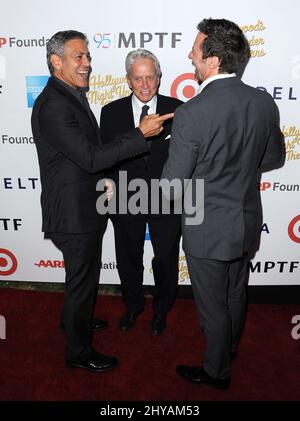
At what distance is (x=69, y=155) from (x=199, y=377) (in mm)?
1334

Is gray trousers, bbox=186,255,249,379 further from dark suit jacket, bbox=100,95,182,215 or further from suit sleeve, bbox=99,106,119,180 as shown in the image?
suit sleeve, bbox=99,106,119,180

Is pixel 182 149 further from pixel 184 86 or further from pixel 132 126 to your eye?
pixel 184 86

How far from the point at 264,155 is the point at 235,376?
3.99ft

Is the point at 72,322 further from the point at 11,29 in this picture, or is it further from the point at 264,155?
the point at 11,29

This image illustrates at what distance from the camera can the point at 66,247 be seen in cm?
198

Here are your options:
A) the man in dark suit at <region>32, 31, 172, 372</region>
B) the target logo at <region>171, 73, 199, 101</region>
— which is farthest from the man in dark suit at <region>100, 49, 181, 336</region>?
the man in dark suit at <region>32, 31, 172, 372</region>

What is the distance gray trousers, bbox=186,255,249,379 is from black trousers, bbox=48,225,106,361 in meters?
0.50

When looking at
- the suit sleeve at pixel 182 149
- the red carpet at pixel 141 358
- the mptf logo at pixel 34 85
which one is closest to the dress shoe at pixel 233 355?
the red carpet at pixel 141 358

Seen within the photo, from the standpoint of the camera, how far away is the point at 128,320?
262 cm

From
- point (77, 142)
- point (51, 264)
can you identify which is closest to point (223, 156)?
point (77, 142)

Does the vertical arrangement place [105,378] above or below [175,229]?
below

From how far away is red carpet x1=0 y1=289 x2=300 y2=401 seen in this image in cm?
209

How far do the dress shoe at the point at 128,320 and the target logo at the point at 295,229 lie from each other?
3.95 ft

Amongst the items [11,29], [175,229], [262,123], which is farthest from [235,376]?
[11,29]
